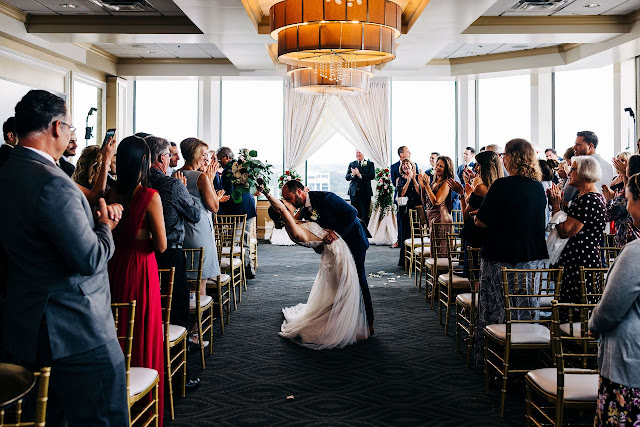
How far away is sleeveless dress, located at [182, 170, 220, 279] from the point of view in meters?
5.00

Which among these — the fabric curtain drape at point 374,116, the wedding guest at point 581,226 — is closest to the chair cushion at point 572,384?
the wedding guest at point 581,226

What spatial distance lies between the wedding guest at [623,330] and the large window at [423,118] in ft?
41.1

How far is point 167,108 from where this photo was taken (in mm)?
14805

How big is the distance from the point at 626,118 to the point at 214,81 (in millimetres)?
8961

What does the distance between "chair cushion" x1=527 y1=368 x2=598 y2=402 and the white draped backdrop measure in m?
11.4

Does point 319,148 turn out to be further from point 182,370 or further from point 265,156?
point 182,370

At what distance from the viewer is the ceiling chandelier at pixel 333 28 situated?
19.7 feet

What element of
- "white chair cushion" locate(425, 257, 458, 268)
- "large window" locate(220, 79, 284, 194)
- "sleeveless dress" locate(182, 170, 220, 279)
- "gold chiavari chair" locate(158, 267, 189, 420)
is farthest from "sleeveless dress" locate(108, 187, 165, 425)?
"large window" locate(220, 79, 284, 194)

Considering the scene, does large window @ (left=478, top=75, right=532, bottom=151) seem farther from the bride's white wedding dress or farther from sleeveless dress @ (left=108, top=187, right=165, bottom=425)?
sleeveless dress @ (left=108, top=187, right=165, bottom=425)

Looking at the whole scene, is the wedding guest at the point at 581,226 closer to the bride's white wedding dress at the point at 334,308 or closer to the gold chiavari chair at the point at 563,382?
the gold chiavari chair at the point at 563,382

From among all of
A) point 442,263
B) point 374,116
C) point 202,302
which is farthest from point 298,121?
point 202,302

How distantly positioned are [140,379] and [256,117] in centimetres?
1253

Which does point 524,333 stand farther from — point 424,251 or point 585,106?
point 585,106

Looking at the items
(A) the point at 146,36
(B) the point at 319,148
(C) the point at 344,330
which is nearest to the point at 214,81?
(B) the point at 319,148
